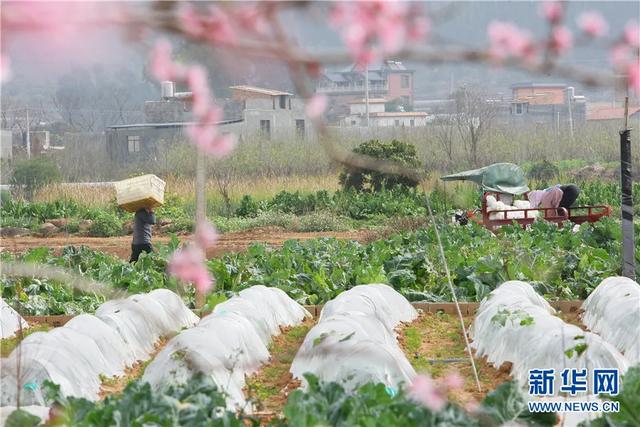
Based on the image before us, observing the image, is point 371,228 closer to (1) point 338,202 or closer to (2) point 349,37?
(1) point 338,202

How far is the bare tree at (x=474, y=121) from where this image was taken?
104ft

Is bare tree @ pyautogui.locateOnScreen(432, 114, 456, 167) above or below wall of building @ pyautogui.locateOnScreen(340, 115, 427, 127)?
below

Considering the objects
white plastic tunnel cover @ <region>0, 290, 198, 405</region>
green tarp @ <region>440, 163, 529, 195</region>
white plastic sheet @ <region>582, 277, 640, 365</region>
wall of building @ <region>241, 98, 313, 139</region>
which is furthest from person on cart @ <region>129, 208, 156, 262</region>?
wall of building @ <region>241, 98, 313, 139</region>

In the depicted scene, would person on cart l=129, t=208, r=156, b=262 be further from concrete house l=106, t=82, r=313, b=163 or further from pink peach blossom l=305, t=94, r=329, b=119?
concrete house l=106, t=82, r=313, b=163

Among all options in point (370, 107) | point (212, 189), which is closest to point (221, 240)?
point (212, 189)

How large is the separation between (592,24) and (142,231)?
1041 centimetres

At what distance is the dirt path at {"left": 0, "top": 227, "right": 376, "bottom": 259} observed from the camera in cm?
1655

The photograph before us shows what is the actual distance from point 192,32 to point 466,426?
2836mm

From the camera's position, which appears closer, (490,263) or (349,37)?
(349,37)

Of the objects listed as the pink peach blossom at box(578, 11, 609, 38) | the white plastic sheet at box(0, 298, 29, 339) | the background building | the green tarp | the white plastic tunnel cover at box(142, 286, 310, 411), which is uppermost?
the background building

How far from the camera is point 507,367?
6.36 m

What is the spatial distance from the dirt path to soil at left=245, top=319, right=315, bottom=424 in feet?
27.0

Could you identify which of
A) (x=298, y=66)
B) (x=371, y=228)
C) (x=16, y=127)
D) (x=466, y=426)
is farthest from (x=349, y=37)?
(x=16, y=127)

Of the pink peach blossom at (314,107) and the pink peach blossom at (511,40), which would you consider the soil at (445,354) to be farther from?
the pink peach blossom at (314,107)
